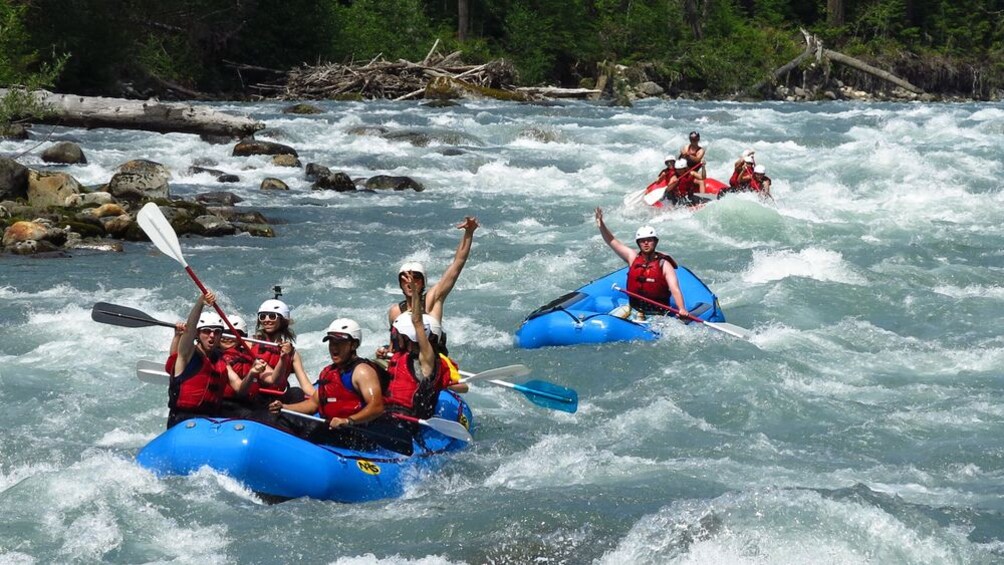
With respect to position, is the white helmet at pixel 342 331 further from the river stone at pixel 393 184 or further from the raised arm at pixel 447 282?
the river stone at pixel 393 184

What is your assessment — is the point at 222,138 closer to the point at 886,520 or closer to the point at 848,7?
the point at 886,520

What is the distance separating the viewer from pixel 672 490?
5867 mm

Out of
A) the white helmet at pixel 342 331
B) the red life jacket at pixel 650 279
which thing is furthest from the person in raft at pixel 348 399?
the red life jacket at pixel 650 279

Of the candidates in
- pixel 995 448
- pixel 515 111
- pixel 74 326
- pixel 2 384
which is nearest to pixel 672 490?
pixel 995 448

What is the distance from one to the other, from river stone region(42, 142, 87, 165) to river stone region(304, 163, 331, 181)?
9.09 ft

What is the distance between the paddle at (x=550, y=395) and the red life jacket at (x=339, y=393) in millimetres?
1132

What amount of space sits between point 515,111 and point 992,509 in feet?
61.0

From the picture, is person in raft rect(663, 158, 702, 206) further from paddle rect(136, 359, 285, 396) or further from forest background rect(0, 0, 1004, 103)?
forest background rect(0, 0, 1004, 103)

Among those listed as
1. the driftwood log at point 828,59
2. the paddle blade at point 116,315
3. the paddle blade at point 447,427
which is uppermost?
the paddle blade at point 116,315

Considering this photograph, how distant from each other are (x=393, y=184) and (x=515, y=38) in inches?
655

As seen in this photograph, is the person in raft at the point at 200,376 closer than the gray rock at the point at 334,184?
Yes

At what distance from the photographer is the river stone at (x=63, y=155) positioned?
15.7 m

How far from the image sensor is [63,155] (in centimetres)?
1568

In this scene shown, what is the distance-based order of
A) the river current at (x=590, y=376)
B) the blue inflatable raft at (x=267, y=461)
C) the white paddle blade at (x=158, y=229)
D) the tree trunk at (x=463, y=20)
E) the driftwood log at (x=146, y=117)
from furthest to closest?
the tree trunk at (x=463, y=20)
the driftwood log at (x=146, y=117)
the white paddle blade at (x=158, y=229)
the blue inflatable raft at (x=267, y=461)
the river current at (x=590, y=376)
